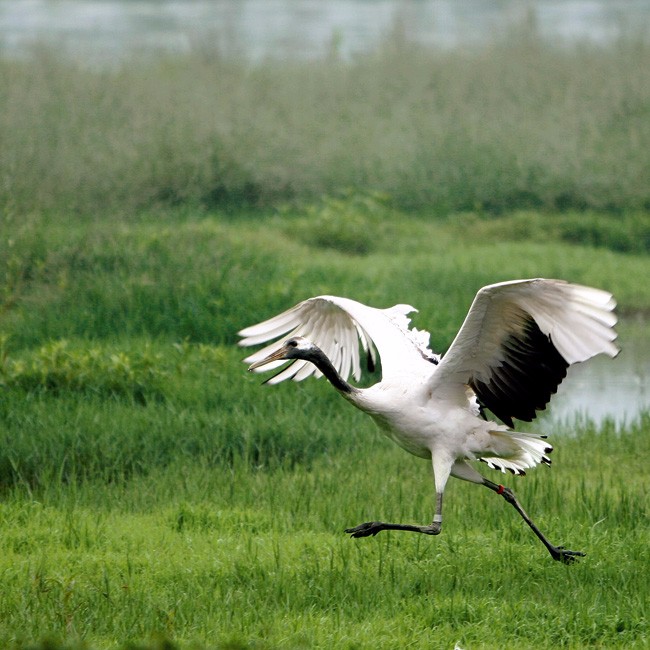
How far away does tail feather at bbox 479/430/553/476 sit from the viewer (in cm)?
549

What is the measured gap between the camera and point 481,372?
5375 millimetres

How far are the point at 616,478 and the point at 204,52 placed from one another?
12.8 m

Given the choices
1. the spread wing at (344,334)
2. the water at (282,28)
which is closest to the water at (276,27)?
the water at (282,28)

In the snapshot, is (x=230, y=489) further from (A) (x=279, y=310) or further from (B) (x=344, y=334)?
(A) (x=279, y=310)

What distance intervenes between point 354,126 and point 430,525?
1181 cm

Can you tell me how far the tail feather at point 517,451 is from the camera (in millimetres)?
5488

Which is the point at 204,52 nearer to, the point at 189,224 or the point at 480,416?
the point at 189,224

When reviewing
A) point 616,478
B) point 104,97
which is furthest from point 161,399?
point 104,97

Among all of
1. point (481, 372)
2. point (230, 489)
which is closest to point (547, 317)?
point (481, 372)

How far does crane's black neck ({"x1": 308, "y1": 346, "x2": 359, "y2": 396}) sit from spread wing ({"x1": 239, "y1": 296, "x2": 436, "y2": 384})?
27cm

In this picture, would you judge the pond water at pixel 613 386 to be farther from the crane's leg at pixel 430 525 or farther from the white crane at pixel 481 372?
the crane's leg at pixel 430 525

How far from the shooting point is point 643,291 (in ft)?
38.5

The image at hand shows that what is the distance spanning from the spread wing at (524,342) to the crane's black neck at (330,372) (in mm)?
386

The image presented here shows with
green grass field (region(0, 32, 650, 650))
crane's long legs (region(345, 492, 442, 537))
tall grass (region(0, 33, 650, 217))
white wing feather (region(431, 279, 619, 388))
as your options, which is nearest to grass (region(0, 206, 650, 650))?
green grass field (region(0, 32, 650, 650))
